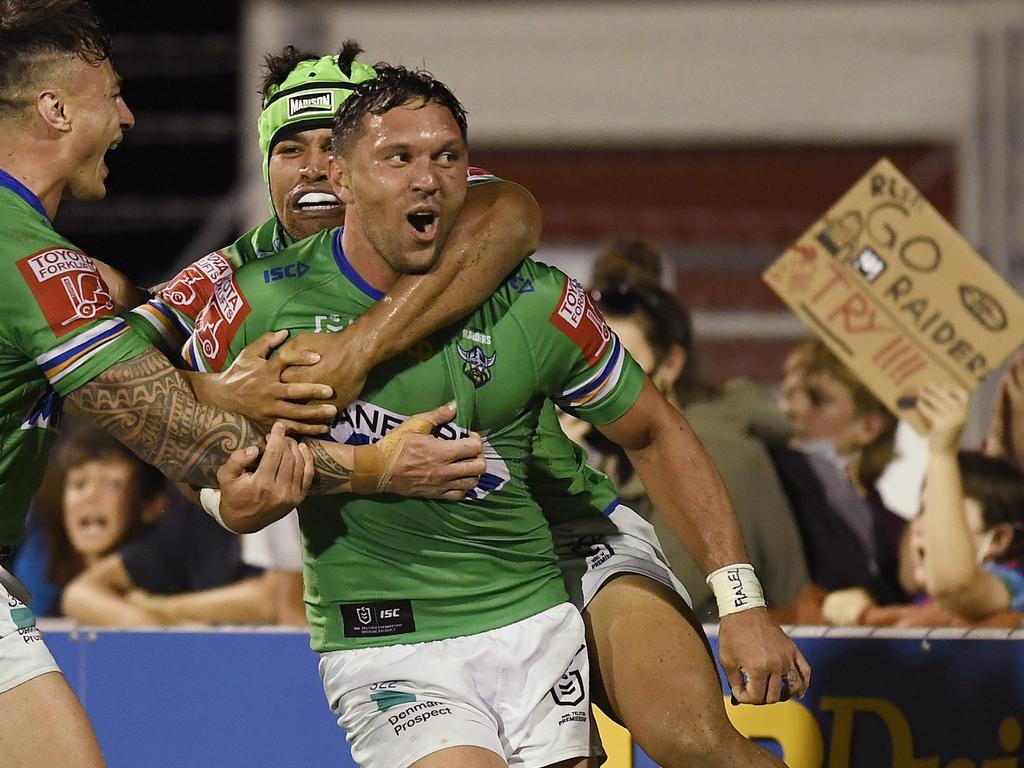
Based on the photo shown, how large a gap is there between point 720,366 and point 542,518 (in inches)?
220

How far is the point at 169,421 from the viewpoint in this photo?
3.43 meters

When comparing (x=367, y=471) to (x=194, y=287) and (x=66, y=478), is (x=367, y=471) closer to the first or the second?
(x=194, y=287)

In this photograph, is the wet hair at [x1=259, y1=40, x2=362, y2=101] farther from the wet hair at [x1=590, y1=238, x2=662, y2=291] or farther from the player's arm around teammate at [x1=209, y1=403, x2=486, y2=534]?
the wet hair at [x1=590, y1=238, x2=662, y2=291]

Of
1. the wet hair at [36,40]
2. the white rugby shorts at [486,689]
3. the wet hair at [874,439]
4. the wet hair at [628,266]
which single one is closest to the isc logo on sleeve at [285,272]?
the wet hair at [36,40]

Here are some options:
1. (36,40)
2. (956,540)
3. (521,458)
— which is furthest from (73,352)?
(956,540)

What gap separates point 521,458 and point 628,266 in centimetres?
248

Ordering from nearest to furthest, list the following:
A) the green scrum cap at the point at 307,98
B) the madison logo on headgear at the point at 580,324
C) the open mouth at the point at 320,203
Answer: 1. the madison logo on headgear at the point at 580,324
2. the open mouth at the point at 320,203
3. the green scrum cap at the point at 307,98

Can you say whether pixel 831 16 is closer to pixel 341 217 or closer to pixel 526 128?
pixel 526 128

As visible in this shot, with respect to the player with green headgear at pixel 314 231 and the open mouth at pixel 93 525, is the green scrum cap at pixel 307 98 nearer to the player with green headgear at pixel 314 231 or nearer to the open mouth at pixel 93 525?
the player with green headgear at pixel 314 231

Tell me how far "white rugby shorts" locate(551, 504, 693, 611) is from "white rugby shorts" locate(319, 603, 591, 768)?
21cm

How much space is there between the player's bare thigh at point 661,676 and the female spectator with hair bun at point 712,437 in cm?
175

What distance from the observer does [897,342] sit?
5793 mm

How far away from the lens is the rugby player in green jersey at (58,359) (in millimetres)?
3314

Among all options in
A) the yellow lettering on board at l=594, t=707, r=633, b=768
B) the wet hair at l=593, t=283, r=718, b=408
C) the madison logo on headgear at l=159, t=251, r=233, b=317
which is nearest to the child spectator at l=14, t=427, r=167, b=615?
the wet hair at l=593, t=283, r=718, b=408
